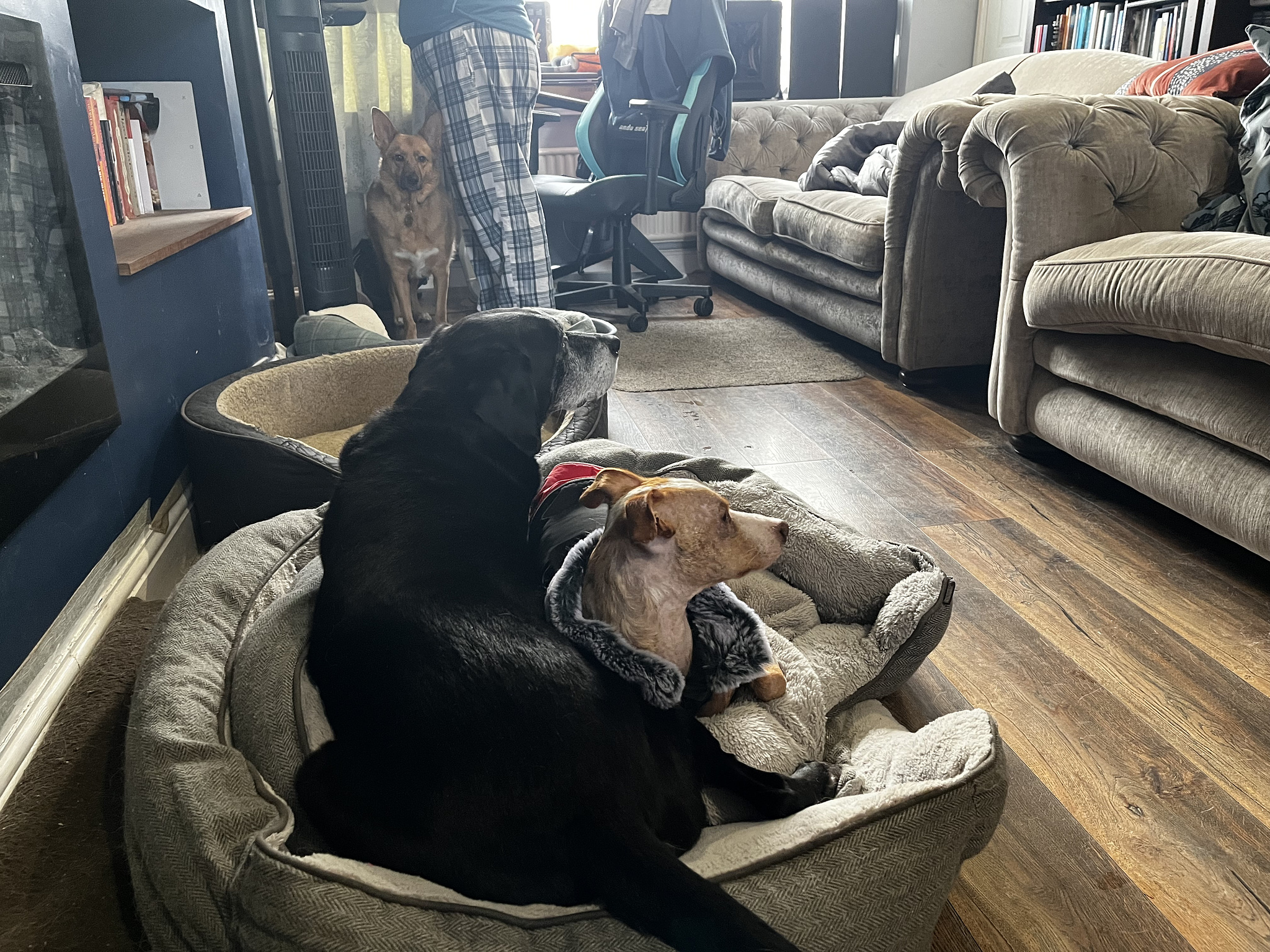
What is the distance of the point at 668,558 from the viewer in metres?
1.00

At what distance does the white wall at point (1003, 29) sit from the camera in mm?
4426

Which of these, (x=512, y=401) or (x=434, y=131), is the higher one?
(x=434, y=131)

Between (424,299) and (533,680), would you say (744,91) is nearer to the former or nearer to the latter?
(424,299)

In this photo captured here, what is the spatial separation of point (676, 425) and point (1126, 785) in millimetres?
1626

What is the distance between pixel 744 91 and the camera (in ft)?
16.4

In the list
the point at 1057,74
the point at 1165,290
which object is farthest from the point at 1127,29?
the point at 1165,290

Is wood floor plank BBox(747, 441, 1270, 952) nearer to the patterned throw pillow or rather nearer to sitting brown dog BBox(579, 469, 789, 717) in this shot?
sitting brown dog BBox(579, 469, 789, 717)

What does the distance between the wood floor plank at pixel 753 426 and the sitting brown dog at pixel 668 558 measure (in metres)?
1.29

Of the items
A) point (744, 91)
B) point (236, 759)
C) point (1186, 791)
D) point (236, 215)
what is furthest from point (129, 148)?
point (744, 91)

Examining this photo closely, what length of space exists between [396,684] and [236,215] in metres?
2.00

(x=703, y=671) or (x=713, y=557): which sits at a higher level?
(x=713, y=557)

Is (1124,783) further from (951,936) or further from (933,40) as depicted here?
(933,40)

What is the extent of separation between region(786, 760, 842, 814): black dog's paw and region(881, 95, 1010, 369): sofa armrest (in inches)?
71.2

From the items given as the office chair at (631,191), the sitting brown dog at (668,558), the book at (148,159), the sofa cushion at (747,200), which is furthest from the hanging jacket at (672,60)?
the sitting brown dog at (668,558)
